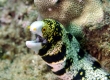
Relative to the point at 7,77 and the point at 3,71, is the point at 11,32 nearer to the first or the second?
the point at 3,71

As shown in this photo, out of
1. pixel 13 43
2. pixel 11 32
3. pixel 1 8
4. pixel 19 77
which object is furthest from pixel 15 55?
pixel 1 8

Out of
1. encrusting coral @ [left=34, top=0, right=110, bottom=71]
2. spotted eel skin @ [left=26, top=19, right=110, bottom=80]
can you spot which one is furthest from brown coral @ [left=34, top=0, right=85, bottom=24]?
spotted eel skin @ [left=26, top=19, right=110, bottom=80]

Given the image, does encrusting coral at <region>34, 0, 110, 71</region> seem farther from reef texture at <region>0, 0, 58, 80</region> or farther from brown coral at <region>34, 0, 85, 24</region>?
reef texture at <region>0, 0, 58, 80</region>

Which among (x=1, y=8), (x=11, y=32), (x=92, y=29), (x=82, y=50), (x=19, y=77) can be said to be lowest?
(x=19, y=77)

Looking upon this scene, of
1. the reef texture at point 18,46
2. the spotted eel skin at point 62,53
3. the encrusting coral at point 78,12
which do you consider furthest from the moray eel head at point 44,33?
the reef texture at point 18,46

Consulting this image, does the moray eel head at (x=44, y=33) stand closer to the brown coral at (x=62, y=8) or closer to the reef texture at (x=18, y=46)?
the brown coral at (x=62, y=8)

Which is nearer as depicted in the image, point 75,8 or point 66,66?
point 66,66
